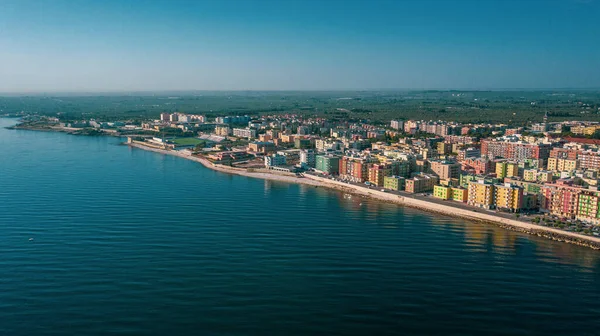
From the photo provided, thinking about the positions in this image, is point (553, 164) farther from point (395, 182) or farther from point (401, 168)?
point (395, 182)

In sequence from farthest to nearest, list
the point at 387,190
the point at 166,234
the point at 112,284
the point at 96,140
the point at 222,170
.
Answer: the point at 96,140
the point at 222,170
the point at 387,190
the point at 166,234
the point at 112,284

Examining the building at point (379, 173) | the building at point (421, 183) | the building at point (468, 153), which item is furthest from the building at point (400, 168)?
the building at point (468, 153)

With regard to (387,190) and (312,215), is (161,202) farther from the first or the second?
(387,190)

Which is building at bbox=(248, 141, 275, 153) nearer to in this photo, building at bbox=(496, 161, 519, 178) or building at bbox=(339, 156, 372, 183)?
building at bbox=(339, 156, 372, 183)

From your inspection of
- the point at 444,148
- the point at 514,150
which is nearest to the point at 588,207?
the point at 514,150

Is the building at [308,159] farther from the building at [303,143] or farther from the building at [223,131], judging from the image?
the building at [223,131]

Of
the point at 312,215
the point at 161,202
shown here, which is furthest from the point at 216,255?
the point at 161,202
